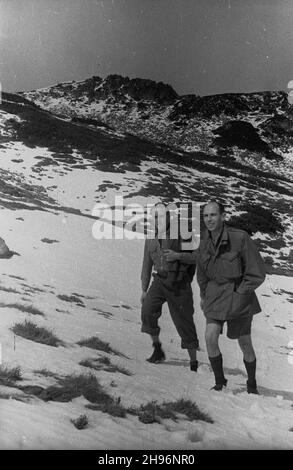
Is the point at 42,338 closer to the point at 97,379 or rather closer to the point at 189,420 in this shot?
the point at 97,379

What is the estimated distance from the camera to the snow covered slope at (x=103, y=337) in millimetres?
4199

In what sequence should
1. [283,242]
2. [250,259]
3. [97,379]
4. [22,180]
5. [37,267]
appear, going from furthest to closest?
A: [22,180] < [283,242] < [37,267] < [250,259] < [97,379]

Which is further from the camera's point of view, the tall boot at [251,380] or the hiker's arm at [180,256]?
the hiker's arm at [180,256]

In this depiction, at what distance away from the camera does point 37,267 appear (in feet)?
47.2

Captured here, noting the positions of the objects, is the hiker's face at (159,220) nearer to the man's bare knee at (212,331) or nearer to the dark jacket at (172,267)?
the dark jacket at (172,267)

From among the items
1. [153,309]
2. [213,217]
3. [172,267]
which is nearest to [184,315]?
[153,309]

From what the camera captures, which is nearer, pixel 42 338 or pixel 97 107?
pixel 42 338

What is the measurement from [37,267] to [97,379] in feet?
31.1

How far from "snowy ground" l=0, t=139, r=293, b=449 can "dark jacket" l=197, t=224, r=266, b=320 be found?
3.56ft

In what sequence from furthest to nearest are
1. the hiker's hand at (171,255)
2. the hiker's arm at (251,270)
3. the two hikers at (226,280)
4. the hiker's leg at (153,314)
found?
the hiker's leg at (153,314) < the hiker's hand at (171,255) < the two hikers at (226,280) < the hiker's arm at (251,270)

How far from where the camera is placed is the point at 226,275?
230 inches

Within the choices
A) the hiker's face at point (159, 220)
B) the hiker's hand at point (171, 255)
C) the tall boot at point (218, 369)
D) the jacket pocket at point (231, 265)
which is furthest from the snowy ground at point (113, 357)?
the hiker's face at point (159, 220)
